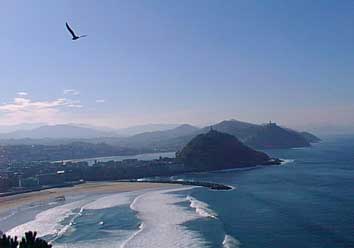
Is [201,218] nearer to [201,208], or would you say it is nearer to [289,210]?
[201,208]

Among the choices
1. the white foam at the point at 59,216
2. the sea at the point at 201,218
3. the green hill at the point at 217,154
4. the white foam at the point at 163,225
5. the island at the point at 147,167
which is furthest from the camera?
the green hill at the point at 217,154

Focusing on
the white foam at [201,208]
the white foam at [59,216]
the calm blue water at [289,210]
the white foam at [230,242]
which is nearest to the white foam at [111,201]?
the white foam at [59,216]

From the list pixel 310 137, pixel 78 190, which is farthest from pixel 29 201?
pixel 310 137

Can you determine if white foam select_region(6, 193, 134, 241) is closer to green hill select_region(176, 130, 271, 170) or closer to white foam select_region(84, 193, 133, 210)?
white foam select_region(84, 193, 133, 210)

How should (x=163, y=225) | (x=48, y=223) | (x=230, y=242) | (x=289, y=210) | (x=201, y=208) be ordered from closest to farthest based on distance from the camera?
1. (x=230, y=242)
2. (x=163, y=225)
3. (x=48, y=223)
4. (x=289, y=210)
5. (x=201, y=208)

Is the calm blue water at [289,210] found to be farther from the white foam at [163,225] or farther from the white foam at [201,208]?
the white foam at [163,225]

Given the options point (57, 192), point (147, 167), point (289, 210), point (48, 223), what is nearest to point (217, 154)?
point (147, 167)

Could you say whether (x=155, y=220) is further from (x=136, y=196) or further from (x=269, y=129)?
(x=269, y=129)
